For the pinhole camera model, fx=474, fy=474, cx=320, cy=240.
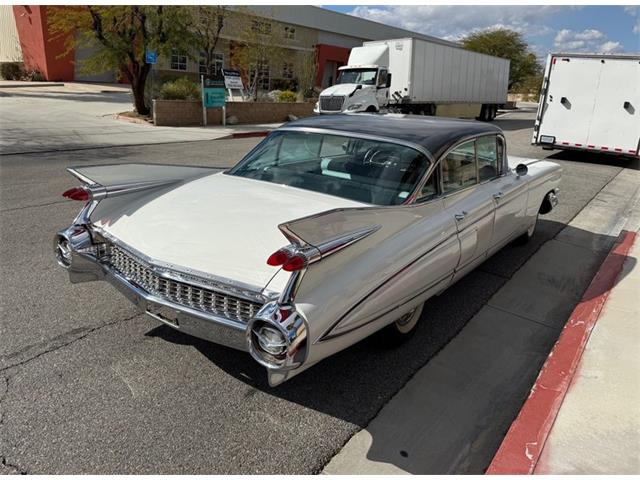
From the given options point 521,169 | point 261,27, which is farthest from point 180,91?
point 521,169

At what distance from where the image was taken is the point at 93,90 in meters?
29.0

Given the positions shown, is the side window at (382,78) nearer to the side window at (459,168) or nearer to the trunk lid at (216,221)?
the side window at (459,168)

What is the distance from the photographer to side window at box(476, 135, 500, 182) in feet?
14.0

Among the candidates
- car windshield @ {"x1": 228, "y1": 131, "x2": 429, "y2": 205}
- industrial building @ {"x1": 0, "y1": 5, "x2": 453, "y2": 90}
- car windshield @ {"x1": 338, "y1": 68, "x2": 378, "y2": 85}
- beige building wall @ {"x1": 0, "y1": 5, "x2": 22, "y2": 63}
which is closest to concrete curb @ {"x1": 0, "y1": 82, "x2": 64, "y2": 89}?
industrial building @ {"x1": 0, "y1": 5, "x2": 453, "y2": 90}

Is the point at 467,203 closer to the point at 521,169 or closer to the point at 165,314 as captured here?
the point at 521,169

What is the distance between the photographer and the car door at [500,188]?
14.2ft

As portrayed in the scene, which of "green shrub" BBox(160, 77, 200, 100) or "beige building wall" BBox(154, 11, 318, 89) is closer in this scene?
"green shrub" BBox(160, 77, 200, 100)

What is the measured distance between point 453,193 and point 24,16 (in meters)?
36.8

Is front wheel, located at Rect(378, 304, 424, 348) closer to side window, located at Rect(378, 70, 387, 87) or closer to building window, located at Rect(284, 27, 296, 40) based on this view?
side window, located at Rect(378, 70, 387, 87)

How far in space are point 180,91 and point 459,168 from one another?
56.3ft

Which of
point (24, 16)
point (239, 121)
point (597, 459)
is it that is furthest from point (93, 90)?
point (597, 459)

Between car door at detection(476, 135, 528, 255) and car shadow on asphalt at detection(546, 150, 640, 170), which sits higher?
car door at detection(476, 135, 528, 255)

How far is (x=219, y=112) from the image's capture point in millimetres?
19000

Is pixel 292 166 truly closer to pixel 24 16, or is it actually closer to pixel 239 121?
pixel 239 121
